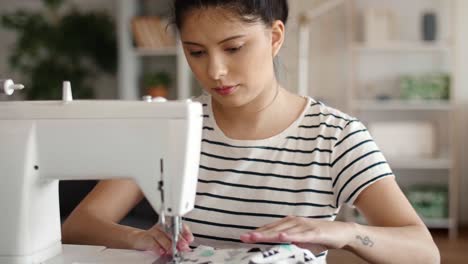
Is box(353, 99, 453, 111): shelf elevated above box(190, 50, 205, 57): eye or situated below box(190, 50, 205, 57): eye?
below

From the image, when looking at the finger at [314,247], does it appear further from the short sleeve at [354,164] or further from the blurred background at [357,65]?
the blurred background at [357,65]

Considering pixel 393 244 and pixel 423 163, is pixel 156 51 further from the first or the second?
pixel 393 244

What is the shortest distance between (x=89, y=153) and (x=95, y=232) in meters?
0.34

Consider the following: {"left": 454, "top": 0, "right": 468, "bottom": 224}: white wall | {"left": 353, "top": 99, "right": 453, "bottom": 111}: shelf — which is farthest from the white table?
{"left": 454, "top": 0, "right": 468, "bottom": 224}: white wall

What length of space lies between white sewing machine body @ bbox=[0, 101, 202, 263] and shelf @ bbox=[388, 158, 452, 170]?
10.6 ft

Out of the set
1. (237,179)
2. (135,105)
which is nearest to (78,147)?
(135,105)

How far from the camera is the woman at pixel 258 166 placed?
1.36 meters

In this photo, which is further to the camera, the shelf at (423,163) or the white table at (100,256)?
the shelf at (423,163)

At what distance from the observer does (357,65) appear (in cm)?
458

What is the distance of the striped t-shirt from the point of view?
1491mm

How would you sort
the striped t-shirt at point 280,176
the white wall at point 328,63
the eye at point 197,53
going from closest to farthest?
the eye at point 197,53 → the striped t-shirt at point 280,176 → the white wall at point 328,63

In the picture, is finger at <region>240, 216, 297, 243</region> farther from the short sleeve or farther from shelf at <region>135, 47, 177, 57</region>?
shelf at <region>135, 47, 177, 57</region>

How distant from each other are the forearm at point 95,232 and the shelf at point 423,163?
3005 mm

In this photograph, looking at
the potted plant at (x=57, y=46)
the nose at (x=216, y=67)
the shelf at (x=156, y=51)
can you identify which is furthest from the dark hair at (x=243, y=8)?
the potted plant at (x=57, y=46)
